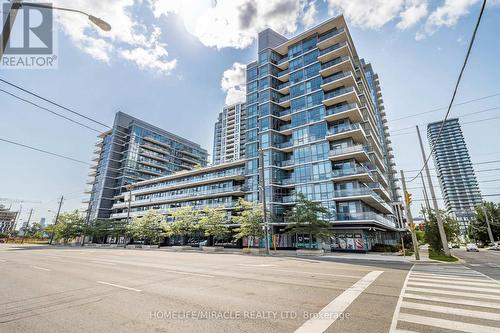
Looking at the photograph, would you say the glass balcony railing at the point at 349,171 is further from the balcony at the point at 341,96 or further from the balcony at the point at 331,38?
the balcony at the point at 331,38

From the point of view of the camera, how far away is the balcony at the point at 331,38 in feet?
133

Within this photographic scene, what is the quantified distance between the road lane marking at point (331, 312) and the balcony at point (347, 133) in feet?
104

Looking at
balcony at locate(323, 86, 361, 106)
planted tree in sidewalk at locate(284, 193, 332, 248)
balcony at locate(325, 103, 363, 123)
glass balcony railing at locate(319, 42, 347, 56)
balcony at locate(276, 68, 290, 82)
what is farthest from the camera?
balcony at locate(276, 68, 290, 82)

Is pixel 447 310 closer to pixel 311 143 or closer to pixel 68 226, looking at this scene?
pixel 311 143

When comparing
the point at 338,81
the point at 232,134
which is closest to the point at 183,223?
the point at 338,81

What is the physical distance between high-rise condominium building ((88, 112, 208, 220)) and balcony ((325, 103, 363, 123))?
53.2 m

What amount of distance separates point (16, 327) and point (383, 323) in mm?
7421

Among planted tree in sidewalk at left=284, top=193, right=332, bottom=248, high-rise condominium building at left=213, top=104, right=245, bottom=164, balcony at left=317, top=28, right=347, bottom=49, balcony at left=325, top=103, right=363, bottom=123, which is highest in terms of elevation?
high-rise condominium building at left=213, top=104, right=245, bottom=164

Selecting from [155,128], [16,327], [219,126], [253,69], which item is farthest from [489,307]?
[219,126]

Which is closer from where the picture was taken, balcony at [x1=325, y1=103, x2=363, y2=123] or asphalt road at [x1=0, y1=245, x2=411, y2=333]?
asphalt road at [x1=0, y1=245, x2=411, y2=333]

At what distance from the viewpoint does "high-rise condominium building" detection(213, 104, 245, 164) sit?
97.9 meters

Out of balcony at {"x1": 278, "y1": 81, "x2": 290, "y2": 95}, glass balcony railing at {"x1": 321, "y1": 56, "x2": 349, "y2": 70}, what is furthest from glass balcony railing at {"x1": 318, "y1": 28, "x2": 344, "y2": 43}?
balcony at {"x1": 278, "y1": 81, "x2": 290, "y2": 95}

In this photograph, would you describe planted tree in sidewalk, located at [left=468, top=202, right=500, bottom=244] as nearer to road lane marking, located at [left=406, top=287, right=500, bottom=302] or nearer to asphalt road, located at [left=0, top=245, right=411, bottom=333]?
road lane marking, located at [left=406, top=287, right=500, bottom=302]

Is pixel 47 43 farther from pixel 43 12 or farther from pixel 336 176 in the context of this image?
pixel 336 176
